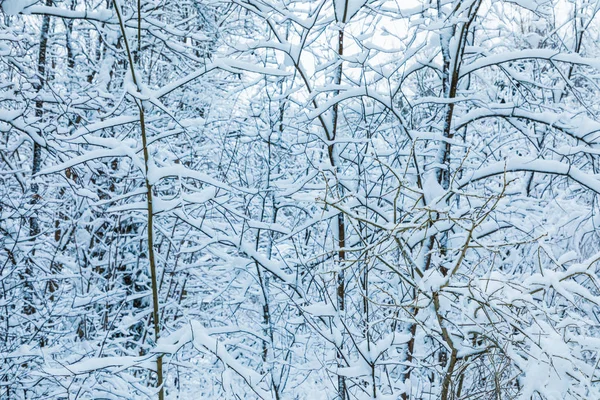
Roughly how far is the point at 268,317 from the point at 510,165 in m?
2.39

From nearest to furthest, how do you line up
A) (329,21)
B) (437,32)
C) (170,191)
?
(437,32) → (329,21) → (170,191)

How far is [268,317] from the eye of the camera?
452 centimetres

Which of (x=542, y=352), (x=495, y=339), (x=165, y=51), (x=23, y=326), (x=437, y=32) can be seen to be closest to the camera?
(x=542, y=352)

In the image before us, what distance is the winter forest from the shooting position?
130 inches

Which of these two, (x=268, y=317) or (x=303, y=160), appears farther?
(x=303, y=160)

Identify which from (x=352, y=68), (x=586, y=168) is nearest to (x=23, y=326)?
(x=352, y=68)

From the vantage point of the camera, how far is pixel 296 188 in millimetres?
4238

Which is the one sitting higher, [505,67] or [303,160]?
[505,67]

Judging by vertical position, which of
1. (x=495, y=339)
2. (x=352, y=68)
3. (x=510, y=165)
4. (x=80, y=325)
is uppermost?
(x=352, y=68)

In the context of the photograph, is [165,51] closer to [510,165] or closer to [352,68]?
[352,68]

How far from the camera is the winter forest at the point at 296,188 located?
330 cm

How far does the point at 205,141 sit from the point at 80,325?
7.88 feet

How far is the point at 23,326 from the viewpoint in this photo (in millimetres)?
4621

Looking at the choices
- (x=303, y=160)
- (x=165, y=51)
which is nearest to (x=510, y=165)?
(x=303, y=160)
